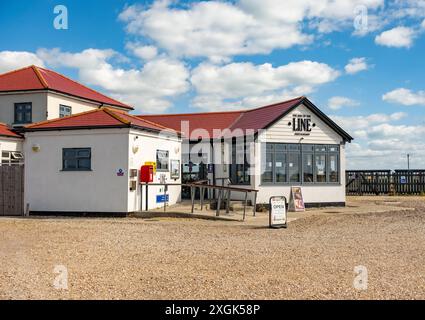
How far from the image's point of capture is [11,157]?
21.8 metres

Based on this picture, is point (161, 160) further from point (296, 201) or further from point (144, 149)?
point (296, 201)

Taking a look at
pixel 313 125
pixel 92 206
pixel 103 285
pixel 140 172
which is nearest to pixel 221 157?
pixel 313 125

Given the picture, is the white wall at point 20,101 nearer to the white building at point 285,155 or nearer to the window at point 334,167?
the white building at point 285,155

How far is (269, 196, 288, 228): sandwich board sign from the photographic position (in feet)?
45.1

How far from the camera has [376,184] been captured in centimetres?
3119

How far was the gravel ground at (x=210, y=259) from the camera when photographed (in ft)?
21.5

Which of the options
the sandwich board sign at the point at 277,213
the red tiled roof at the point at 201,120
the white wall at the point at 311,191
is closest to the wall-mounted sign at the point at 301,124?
the white wall at the point at 311,191

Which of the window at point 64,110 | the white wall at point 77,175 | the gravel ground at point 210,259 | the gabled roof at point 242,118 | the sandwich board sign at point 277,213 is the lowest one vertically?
the gravel ground at point 210,259

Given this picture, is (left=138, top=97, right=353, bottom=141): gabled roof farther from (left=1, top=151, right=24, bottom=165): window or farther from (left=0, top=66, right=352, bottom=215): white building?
(left=1, top=151, right=24, bottom=165): window

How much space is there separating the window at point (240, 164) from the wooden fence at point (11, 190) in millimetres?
9308

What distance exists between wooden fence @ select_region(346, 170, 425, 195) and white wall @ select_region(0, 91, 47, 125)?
67.3 ft

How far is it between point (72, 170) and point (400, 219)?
486 inches

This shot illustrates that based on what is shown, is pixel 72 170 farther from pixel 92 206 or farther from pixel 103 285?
pixel 103 285
